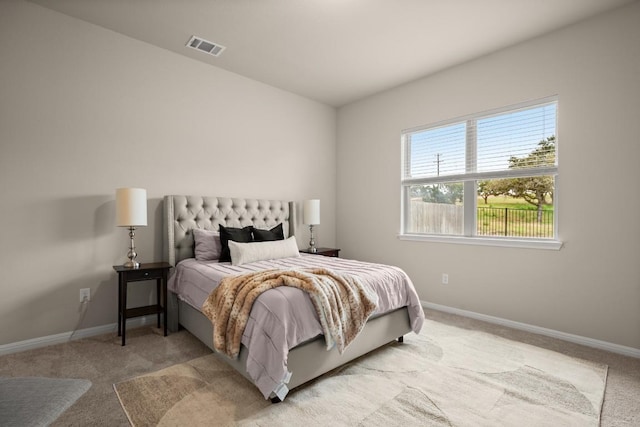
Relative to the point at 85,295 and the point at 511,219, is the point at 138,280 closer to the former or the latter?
the point at 85,295

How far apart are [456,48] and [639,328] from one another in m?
3.11

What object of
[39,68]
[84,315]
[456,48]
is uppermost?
[456,48]

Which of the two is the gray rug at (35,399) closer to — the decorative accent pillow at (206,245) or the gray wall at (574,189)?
the decorative accent pillow at (206,245)

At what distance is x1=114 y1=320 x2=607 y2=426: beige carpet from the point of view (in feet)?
6.18

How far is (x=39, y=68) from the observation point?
286 cm

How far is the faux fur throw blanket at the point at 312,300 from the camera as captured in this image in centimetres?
215

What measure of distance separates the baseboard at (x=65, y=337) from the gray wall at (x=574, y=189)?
3.38 m

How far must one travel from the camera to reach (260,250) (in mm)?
3402

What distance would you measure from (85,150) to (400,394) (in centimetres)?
344

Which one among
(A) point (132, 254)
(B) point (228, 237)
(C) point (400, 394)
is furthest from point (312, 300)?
(A) point (132, 254)

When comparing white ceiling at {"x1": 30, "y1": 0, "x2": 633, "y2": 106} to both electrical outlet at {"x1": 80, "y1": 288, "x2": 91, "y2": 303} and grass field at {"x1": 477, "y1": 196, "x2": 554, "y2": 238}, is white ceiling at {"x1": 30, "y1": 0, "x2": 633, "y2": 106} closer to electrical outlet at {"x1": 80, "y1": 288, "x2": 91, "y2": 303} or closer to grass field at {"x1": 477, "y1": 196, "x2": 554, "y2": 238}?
grass field at {"x1": 477, "y1": 196, "x2": 554, "y2": 238}

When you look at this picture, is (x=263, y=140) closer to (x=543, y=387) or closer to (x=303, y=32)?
(x=303, y=32)

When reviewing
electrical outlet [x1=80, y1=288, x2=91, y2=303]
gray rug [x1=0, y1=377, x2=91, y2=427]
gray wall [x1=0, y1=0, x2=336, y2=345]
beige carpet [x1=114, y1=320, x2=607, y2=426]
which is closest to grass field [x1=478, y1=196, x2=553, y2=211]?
beige carpet [x1=114, y1=320, x2=607, y2=426]

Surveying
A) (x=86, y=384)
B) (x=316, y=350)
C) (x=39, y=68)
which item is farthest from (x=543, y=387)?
(x=39, y=68)
